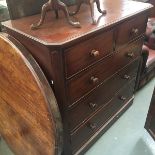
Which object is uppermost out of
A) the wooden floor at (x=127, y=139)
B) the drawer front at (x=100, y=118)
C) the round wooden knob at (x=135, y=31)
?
the round wooden knob at (x=135, y=31)

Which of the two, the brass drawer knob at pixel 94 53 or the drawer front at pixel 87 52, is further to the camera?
the brass drawer knob at pixel 94 53

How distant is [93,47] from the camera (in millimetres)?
1288

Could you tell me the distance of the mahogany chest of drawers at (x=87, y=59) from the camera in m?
1.14

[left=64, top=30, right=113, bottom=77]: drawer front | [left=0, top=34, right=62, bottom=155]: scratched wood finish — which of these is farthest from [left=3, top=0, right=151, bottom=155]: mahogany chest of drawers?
[left=0, top=34, right=62, bottom=155]: scratched wood finish

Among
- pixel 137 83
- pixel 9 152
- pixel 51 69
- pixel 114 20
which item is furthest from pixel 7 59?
pixel 137 83

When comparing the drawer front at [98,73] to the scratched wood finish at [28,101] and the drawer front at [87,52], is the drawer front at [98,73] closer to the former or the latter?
the drawer front at [87,52]

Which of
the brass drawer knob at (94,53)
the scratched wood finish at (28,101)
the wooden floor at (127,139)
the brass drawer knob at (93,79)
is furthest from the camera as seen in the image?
the wooden floor at (127,139)

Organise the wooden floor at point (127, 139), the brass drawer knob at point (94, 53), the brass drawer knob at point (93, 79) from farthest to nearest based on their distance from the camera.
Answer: the wooden floor at point (127, 139), the brass drawer knob at point (93, 79), the brass drawer knob at point (94, 53)

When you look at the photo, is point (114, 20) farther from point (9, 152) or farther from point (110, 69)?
point (9, 152)

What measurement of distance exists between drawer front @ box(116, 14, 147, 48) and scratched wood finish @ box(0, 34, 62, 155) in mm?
709

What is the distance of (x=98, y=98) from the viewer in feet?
5.26

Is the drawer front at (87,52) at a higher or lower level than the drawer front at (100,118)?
higher

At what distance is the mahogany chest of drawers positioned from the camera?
1.14 m

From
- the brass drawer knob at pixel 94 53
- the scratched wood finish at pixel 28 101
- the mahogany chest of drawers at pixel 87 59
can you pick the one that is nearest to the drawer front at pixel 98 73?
the mahogany chest of drawers at pixel 87 59
